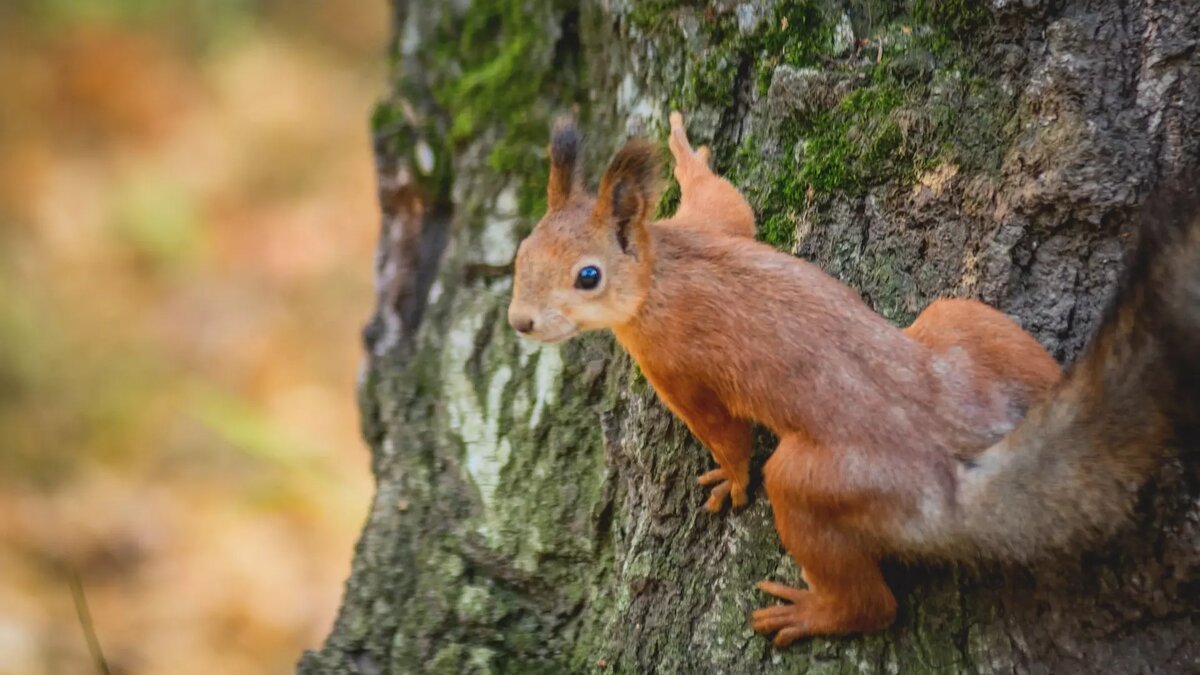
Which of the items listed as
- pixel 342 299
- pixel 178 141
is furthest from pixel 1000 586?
pixel 178 141

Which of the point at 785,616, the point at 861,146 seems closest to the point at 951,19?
the point at 861,146

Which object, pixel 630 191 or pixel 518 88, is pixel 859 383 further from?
pixel 518 88

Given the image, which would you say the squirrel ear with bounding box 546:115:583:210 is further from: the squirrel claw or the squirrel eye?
the squirrel claw

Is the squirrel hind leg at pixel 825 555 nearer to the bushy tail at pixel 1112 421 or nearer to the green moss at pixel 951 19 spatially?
the bushy tail at pixel 1112 421

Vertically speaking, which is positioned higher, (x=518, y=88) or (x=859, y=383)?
(x=518, y=88)

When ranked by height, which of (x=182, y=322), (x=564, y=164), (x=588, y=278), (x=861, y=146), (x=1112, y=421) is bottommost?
(x=1112, y=421)

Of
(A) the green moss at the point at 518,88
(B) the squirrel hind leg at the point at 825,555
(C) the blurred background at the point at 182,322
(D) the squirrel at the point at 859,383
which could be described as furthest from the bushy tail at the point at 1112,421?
(C) the blurred background at the point at 182,322
